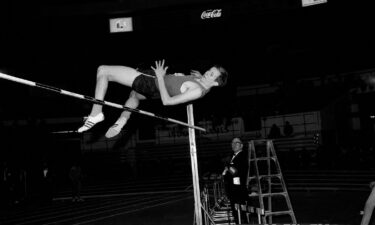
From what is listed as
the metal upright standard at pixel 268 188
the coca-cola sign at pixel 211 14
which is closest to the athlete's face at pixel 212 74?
the metal upright standard at pixel 268 188

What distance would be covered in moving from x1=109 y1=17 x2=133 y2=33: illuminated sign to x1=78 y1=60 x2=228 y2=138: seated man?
1872 centimetres

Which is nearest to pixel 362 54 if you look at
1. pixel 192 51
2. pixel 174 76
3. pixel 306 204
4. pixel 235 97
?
pixel 235 97

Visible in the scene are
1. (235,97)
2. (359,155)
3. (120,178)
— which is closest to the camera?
(359,155)

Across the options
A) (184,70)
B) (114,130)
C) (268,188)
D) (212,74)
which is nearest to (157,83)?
(212,74)

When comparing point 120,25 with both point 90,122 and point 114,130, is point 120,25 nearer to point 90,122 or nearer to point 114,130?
point 114,130

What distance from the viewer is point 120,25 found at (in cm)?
2255

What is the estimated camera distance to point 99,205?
13.6 m

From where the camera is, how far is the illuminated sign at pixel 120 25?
22406 mm

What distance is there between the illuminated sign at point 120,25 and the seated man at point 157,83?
18.7 m

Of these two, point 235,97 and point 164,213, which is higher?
point 235,97

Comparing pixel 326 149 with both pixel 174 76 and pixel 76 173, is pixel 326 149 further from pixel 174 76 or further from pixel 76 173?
pixel 174 76

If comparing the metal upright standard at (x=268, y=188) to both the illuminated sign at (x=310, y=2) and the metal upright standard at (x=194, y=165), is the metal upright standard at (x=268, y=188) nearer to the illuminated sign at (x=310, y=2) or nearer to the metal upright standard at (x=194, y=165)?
the metal upright standard at (x=194, y=165)

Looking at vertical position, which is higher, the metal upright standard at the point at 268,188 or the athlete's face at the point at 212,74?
the athlete's face at the point at 212,74

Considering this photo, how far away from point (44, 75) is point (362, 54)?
17.6 meters
